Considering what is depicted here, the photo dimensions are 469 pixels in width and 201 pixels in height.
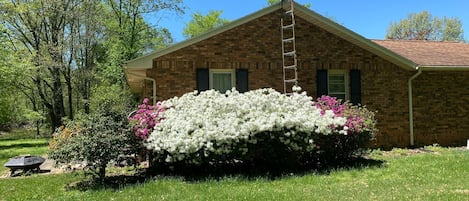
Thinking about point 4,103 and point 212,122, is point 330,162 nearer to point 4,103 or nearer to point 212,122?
point 212,122

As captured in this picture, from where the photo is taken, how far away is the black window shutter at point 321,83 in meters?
12.2

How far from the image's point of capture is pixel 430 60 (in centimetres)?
1353

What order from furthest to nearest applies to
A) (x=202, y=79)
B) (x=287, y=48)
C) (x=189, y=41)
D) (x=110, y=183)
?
(x=287, y=48) → (x=202, y=79) → (x=189, y=41) → (x=110, y=183)

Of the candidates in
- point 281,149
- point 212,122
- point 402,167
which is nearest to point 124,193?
point 212,122

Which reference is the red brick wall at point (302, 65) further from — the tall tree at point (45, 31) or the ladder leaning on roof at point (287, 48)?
the tall tree at point (45, 31)

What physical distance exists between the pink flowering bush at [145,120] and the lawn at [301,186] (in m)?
1.03

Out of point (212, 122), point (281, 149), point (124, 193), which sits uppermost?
point (212, 122)

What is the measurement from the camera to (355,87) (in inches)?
494

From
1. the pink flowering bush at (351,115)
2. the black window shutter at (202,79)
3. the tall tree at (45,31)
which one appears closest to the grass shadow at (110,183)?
the black window shutter at (202,79)

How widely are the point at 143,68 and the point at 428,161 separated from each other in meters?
7.43

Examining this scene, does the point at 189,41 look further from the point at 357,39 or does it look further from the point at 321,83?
the point at 357,39

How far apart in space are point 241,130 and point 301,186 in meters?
1.66

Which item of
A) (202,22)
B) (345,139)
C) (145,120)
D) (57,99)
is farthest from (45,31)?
(345,139)

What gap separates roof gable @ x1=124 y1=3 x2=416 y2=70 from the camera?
10.8 metres
